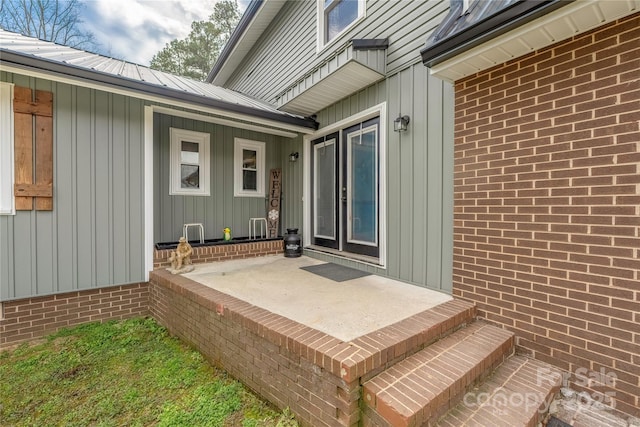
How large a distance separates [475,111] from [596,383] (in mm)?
2510

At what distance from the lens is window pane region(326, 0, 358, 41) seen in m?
4.59

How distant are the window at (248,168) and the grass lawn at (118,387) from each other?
10.7 ft

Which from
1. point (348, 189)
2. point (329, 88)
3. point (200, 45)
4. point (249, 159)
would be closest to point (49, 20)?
point (200, 45)

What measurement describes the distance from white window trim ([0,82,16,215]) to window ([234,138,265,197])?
3162mm

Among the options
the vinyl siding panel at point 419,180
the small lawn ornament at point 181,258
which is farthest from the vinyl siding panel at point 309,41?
the small lawn ornament at point 181,258

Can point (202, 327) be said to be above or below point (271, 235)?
below

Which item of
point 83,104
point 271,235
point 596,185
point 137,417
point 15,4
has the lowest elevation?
point 137,417

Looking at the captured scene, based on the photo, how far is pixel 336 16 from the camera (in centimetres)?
497

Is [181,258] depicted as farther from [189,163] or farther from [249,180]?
[249,180]

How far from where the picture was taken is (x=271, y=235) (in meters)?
6.07

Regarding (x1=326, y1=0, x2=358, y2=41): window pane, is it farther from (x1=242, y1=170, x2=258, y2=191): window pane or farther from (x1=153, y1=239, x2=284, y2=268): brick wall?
(x1=153, y1=239, x2=284, y2=268): brick wall

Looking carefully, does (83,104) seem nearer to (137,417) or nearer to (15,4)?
(137,417)

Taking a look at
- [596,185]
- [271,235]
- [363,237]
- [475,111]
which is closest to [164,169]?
[271,235]

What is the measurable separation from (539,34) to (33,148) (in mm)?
5382
